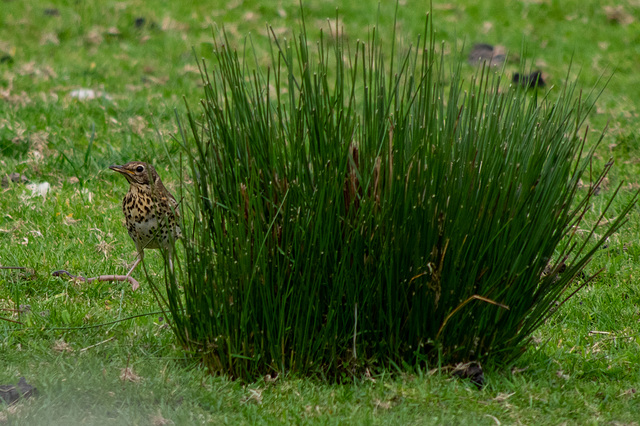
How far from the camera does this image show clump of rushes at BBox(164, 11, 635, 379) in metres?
4.00

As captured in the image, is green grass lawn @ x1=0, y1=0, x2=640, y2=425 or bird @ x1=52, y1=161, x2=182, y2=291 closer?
green grass lawn @ x1=0, y1=0, x2=640, y2=425

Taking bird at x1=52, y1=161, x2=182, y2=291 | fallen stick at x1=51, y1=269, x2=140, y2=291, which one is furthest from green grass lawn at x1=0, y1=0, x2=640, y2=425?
bird at x1=52, y1=161, x2=182, y2=291

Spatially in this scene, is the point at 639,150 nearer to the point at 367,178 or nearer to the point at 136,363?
the point at 367,178

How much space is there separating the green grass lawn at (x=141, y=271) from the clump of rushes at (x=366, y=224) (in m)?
0.22

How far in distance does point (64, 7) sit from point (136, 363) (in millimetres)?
9147

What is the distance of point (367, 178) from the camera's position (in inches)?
159

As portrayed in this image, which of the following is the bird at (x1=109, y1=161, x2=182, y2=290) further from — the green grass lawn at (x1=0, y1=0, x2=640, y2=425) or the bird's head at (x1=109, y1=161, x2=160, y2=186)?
the green grass lawn at (x1=0, y1=0, x2=640, y2=425)

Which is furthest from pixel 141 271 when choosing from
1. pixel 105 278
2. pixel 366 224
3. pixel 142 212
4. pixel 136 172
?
pixel 366 224

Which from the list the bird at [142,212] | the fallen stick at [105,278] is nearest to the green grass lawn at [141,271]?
the fallen stick at [105,278]

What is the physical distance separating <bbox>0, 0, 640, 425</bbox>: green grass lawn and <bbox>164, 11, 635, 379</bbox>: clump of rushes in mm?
220

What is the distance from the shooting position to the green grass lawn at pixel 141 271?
3898mm

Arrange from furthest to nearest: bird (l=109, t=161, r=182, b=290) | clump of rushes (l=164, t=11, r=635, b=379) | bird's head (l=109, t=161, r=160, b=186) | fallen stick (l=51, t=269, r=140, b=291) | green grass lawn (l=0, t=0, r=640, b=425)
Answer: bird's head (l=109, t=161, r=160, b=186)
bird (l=109, t=161, r=182, b=290)
fallen stick (l=51, t=269, r=140, b=291)
clump of rushes (l=164, t=11, r=635, b=379)
green grass lawn (l=0, t=0, r=640, b=425)

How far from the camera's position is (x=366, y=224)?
4.05 metres

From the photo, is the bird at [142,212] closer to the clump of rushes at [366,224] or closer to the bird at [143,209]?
the bird at [143,209]
